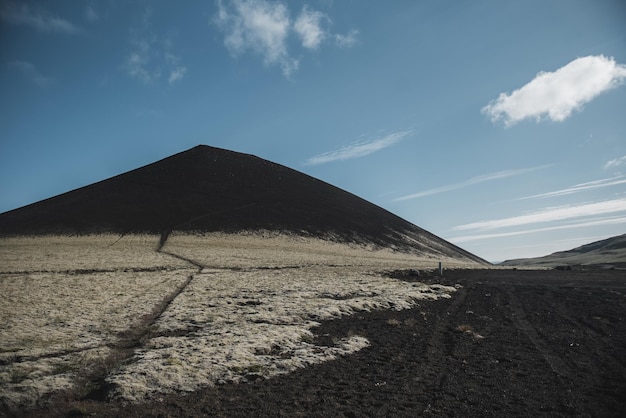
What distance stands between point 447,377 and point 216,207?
78.9m

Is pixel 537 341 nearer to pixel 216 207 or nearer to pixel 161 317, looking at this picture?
pixel 161 317

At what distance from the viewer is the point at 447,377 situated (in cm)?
1166

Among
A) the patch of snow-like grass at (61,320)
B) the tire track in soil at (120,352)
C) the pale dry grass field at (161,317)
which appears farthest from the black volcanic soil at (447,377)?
the patch of snow-like grass at (61,320)

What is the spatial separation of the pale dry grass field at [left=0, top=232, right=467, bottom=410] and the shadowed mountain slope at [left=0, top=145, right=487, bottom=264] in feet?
93.3

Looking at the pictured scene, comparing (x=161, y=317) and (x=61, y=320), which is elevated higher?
(x=161, y=317)

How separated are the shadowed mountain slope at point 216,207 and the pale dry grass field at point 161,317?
2844 centimetres

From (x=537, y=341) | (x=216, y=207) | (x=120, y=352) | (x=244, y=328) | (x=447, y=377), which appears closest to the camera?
(x=447, y=377)

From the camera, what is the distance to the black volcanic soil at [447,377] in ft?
31.0

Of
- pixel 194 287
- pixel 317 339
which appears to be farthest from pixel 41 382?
pixel 194 287

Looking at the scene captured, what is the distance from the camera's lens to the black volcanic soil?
31.0 ft

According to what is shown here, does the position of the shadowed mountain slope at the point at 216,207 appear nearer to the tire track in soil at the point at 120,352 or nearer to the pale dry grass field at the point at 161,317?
the pale dry grass field at the point at 161,317

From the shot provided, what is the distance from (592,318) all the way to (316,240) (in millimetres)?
54909

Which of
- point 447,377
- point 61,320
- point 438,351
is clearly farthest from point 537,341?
point 61,320

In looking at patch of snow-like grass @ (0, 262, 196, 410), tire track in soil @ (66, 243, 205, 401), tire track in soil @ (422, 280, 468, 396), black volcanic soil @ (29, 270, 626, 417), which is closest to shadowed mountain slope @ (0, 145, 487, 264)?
patch of snow-like grass @ (0, 262, 196, 410)
